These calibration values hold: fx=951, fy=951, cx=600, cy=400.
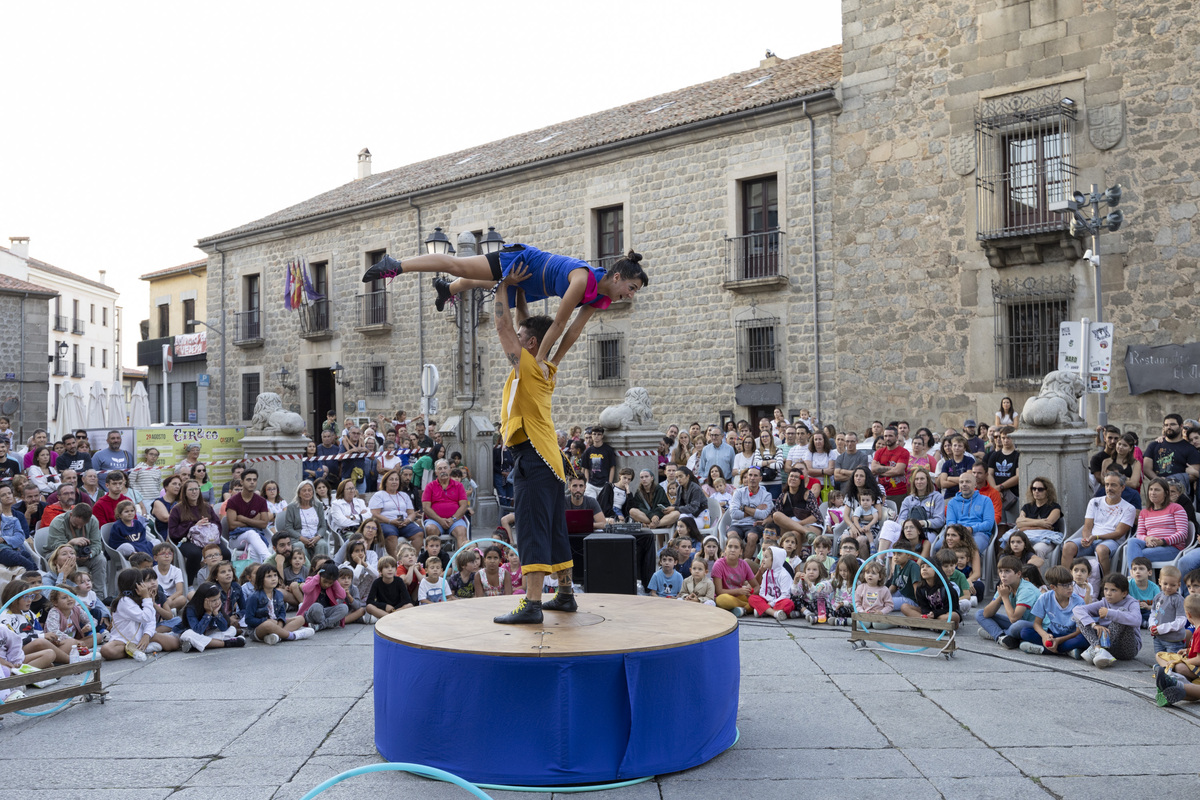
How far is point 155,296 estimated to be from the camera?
3953 centimetres

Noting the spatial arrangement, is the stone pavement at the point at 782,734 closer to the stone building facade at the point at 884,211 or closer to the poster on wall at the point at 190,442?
the stone building facade at the point at 884,211

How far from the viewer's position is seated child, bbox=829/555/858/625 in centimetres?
818

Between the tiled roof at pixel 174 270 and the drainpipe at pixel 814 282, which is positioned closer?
the drainpipe at pixel 814 282

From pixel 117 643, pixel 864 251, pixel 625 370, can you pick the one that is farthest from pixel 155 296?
pixel 117 643

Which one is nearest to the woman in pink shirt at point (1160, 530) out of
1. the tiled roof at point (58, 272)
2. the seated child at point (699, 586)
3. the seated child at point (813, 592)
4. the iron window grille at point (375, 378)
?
the seated child at point (813, 592)

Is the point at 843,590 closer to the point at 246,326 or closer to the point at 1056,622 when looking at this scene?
the point at 1056,622

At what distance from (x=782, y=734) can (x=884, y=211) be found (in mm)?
13288

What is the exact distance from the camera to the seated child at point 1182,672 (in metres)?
5.50

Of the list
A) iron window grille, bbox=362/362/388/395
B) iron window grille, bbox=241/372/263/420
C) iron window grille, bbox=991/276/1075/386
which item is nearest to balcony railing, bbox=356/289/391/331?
iron window grille, bbox=362/362/388/395

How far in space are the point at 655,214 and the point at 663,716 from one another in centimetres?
1620

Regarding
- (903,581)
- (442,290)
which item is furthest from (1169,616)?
(442,290)

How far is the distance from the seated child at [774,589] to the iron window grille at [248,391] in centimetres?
2307

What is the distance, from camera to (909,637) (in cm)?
692

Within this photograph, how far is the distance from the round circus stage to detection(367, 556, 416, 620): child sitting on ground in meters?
3.89
